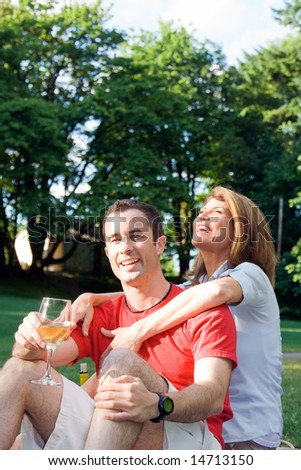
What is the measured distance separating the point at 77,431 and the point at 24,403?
27 centimetres

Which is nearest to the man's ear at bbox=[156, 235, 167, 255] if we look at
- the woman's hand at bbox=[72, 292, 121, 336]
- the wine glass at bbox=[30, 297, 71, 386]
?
the woman's hand at bbox=[72, 292, 121, 336]

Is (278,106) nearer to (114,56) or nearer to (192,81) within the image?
(192,81)

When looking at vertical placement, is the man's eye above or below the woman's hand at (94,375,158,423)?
above

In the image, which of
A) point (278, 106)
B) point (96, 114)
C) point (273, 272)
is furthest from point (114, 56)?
point (273, 272)

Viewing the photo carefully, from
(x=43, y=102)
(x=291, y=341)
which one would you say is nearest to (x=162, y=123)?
(x=43, y=102)

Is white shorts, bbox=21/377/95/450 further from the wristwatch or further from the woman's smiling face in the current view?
the woman's smiling face

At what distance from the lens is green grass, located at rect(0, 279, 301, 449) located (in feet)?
26.4

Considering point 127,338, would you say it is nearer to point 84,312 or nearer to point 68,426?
point 84,312

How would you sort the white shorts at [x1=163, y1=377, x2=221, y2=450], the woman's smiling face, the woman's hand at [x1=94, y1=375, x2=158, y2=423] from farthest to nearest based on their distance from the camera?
the woman's smiling face < the white shorts at [x1=163, y1=377, x2=221, y2=450] < the woman's hand at [x1=94, y1=375, x2=158, y2=423]

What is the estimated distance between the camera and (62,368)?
1160 cm

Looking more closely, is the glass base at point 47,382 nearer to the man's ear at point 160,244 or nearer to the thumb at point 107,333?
the thumb at point 107,333

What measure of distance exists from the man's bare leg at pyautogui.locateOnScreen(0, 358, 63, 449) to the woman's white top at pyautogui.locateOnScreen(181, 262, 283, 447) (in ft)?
3.74

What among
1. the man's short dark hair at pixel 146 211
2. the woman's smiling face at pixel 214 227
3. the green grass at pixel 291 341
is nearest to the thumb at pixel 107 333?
the man's short dark hair at pixel 146 211

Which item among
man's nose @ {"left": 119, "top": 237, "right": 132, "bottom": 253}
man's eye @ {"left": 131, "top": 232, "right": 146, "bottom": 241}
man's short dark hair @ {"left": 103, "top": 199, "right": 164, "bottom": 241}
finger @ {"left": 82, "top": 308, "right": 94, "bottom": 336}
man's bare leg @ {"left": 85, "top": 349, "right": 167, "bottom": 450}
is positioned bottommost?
man's bare leg @ {"left": 85, "top": 349, "right": 167, "bottom": 450}
